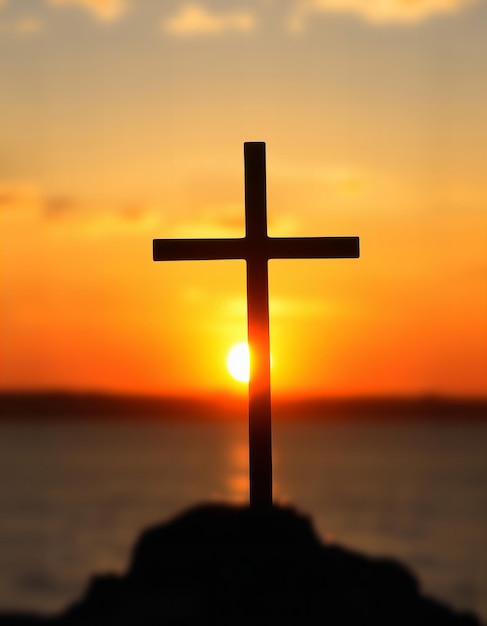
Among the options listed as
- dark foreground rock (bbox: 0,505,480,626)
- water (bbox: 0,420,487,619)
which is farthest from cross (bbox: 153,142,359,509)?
water (bbox: 0,420,487,619)

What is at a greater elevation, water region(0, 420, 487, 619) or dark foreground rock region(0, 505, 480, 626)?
dark foreground rock region(0, 505, 480, 626)

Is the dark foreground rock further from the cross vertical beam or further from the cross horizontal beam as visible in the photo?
the cross horizontal beam

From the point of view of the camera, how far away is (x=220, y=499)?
3270 inches

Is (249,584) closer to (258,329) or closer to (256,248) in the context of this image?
(258,329)

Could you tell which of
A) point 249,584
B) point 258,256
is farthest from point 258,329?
point 249,584

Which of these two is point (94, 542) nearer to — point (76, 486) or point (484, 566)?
point (484, 566)

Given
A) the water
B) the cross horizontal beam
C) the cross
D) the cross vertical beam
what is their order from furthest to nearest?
1. the water
2. the cross horizontal beam
3. the cross
4. the cross vertical beam

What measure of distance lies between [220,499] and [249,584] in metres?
73.8

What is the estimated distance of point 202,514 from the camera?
18.3 metres

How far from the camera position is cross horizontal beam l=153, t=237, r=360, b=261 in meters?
9.04

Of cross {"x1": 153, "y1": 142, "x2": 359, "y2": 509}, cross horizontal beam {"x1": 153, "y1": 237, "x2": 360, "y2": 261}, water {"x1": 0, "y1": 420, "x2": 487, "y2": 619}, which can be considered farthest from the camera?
water {"x1": 0, "y1": 420, "x2": 487, "y2": 619}

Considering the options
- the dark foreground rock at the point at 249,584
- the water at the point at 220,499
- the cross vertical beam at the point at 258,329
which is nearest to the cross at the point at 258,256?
the cross vertical beam at the point at 258,329

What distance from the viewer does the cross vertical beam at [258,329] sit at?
855 cm

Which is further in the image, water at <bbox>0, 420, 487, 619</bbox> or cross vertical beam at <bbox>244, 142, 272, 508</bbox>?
water at <bbox>0, 420, 487, 619</bbox>
